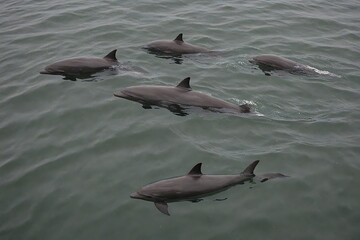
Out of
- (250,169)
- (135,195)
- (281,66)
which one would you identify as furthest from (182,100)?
(281,66)

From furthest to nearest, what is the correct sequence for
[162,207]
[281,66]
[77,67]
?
[281,66] < [77,67] < [162,207]

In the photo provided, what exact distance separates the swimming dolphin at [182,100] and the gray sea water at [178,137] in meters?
0.24

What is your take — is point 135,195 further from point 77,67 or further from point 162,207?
point 77,67

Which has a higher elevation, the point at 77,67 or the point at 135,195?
the point at 77,67

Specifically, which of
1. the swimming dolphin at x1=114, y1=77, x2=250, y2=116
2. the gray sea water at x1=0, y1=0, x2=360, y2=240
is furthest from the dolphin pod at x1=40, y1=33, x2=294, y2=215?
the gray sea water at x1=0, y1=0, x2=360, y2=240

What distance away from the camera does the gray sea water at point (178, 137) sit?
771 cm

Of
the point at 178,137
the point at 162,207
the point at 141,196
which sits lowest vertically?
the point at 162,207

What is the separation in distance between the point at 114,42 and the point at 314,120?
26.8 ft

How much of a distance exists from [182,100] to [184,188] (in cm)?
334

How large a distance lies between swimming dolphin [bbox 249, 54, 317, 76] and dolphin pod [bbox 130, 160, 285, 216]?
535 cm

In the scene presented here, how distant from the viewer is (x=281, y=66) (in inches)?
505

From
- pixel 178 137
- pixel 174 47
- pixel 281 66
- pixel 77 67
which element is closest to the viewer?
pixel 178 137

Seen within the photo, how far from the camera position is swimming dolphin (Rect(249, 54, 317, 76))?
1280 centimetres

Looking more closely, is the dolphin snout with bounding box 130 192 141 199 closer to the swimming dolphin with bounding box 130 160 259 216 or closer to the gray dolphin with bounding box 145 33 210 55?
the swimming dolphin with bounding box 130 160 259 216
